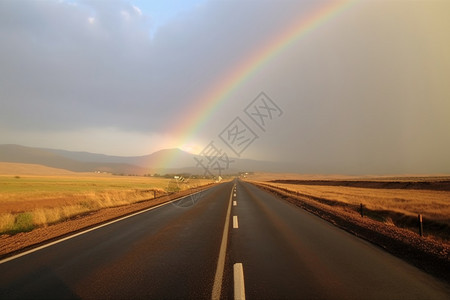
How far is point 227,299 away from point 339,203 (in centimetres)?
2116

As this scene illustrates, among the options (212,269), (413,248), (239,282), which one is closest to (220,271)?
(212,269)

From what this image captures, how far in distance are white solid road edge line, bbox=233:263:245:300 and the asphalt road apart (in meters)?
0.02

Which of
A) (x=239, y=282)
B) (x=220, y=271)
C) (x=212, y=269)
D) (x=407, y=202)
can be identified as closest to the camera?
(x=239, y=282)

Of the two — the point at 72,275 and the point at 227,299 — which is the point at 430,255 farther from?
the point at 72,275

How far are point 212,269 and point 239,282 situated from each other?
828 millimetres

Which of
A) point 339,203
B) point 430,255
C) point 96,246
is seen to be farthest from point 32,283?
point 339,203

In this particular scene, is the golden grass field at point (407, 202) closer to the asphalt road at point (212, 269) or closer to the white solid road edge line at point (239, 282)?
the asphalt road at point (212, 269)

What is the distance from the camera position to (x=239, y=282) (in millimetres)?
4895

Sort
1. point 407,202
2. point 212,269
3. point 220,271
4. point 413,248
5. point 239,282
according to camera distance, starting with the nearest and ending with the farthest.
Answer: point 239,282 < point 220,271 < point 212,269 < point 413,248 < point 407,202

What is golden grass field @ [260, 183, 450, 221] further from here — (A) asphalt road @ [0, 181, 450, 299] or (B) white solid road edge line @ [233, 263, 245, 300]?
(B) white solid road edge line @ [233, 263, 245, 300]

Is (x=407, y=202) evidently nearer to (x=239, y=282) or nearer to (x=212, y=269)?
(x=212, y=269)

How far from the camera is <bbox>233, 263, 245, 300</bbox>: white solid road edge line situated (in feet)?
14.2

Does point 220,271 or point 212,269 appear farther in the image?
point 212,269

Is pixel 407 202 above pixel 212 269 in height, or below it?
above
